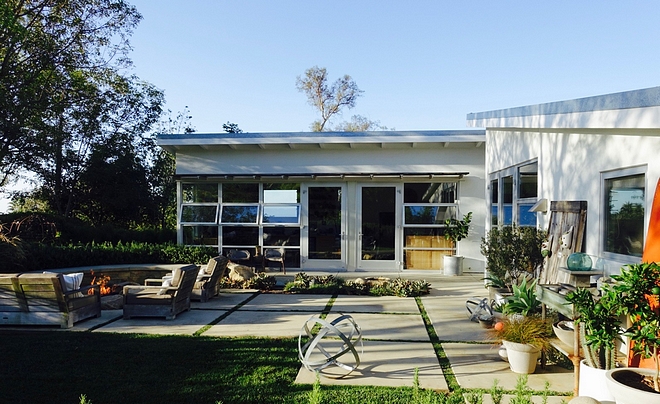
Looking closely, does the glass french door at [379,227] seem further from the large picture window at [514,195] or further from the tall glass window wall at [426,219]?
the large picture window at [514,195]

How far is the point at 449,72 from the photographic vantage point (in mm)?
21703

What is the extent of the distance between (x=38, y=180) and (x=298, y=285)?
48.7 ft

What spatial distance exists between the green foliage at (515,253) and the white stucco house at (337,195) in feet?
14.9

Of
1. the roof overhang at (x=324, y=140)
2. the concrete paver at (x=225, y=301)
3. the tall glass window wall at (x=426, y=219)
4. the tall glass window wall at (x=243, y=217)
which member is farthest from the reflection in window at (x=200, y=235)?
the tall glass window wall at (x=426, y=219)

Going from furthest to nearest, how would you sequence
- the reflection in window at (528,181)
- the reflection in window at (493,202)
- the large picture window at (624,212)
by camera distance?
Result: 1. the reflection in window at (493,202)
2. the reflection in window at (528,181)
3. the large picture window at (624,212)

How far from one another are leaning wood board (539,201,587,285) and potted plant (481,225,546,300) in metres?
0.24

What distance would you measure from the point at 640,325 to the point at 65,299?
7.37 meters

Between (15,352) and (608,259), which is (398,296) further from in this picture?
(15,352)

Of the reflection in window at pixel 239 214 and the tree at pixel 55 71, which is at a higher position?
the tree at pixel 55 71

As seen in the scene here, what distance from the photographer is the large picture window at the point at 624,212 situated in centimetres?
521

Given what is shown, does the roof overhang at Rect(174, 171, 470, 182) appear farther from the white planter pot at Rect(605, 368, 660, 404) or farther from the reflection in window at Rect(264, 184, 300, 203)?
the white planter pot at Rect(605, 368, 660, 404)

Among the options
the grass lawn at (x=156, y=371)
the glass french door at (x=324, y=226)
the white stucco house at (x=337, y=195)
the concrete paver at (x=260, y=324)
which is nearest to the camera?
the grass lawn at (x=156, y=371)

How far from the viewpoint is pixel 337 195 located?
45.4 ft

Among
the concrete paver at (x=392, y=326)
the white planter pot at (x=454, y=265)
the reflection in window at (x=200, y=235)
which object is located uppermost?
the reflection in window at (x=200, y=235)
